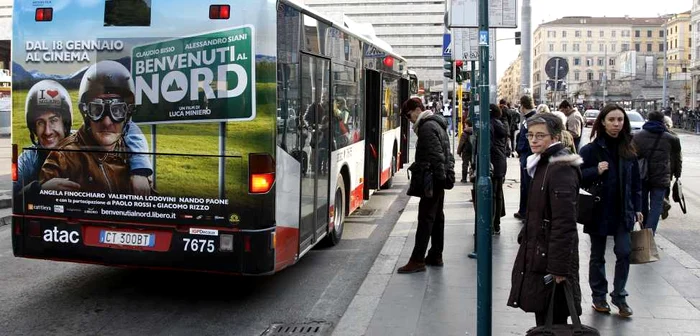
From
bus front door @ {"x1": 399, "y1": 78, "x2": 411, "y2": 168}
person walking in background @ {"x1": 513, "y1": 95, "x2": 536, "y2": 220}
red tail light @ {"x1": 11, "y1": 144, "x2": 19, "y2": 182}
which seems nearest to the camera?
red tail light @ {"x1": 11, "y1": 144, "x2": 19, "y2": 182}

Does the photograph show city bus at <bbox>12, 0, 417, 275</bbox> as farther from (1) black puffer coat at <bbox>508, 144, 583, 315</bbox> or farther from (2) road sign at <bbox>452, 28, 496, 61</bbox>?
(2) road sign at <bbox>452, 28, 496, 61</bbox>

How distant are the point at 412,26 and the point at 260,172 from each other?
69.7m

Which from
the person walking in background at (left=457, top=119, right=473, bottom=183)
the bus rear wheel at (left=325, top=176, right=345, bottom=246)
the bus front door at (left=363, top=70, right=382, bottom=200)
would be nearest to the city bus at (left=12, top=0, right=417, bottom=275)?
the bus rear wheel at (left=325, top=176, right=345, bottom=246)

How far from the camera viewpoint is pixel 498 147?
9578 millimetres

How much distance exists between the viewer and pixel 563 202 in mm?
4168

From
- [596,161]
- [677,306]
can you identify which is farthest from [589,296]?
[596,161]

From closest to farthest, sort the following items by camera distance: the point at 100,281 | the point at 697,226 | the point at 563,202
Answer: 1. the point at 563,202
2. the point at 100,281
3. the point at 697,226

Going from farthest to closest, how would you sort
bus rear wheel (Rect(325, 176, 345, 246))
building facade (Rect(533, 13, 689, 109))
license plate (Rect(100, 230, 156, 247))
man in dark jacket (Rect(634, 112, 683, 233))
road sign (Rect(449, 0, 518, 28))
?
building facade (Rect(533, 13, 689, 109))
bus rear wheel (Rect(325, 176, 345, 246))
man in dark jacket (Rect(634, 112, 683, 233))
license plate (Rect(100, 230, 156, 247))
road sign (Rect(449, 0, 518, 28))

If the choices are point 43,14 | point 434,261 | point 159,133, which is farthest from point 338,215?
point 43,14

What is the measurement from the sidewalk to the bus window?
3.02m

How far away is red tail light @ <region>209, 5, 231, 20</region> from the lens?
5871 mm

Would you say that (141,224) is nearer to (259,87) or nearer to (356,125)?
(259,87)

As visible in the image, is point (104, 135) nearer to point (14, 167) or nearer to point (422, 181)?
point (14, 167)

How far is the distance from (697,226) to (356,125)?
5.53m
